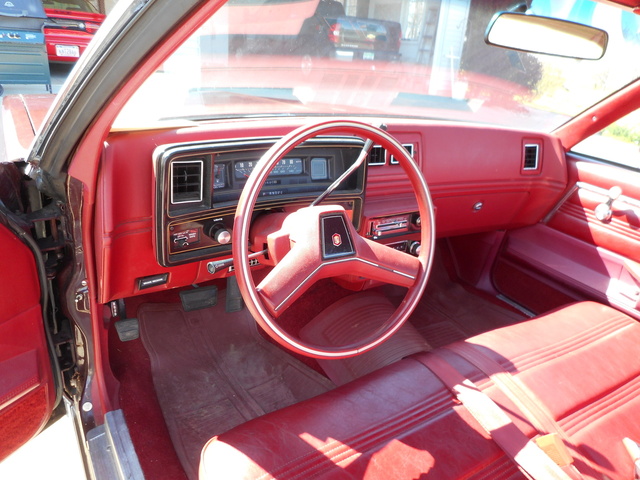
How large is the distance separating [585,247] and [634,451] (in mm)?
1424

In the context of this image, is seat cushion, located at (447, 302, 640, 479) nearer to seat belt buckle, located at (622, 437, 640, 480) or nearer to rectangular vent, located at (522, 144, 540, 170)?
seat belt buckle, located at (622, 437, 640, 480)

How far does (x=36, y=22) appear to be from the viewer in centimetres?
534

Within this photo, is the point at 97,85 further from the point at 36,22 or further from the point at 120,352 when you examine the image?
the point at 36,22

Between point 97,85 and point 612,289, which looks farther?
point 612,289

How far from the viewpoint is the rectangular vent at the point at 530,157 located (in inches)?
104

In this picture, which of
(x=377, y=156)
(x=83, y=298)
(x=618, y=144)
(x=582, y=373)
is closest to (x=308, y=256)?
(x=83, y=298)

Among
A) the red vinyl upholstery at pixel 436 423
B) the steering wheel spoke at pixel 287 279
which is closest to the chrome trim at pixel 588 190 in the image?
the red vinyl upholstery at pixel 436 423

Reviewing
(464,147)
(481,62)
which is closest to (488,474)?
(464,147)

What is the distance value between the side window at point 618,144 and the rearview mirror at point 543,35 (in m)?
0.67

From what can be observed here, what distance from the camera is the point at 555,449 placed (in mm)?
1319

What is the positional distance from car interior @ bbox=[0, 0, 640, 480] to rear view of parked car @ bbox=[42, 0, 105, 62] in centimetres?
509

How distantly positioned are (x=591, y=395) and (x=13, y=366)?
6.05 feet

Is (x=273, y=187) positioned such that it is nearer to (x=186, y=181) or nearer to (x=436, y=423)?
(x=186, y=181)

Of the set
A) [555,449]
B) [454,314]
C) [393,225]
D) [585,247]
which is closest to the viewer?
[555,449]
